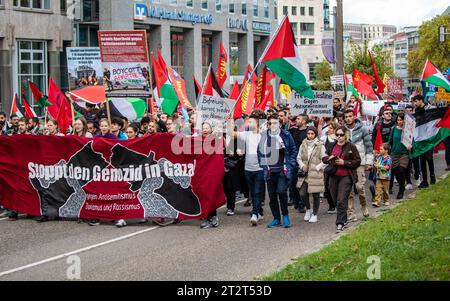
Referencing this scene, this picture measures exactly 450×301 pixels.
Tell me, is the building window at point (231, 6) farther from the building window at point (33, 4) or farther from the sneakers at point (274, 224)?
the sneakers at point (274, 224)

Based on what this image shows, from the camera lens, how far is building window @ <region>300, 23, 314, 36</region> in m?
136

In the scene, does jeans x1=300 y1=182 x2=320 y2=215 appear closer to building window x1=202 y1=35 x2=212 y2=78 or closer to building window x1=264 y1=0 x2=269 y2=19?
building window x1=202 y1=35 x2=212 y2=78

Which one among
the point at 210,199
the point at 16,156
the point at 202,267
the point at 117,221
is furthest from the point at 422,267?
the point at 16,156

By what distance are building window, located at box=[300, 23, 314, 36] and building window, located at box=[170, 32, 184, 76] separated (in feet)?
268

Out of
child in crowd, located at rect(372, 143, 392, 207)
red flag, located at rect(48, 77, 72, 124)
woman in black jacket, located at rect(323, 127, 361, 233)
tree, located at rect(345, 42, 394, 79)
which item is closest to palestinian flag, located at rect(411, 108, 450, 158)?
child in crowd, located at rect(372, 143, 392, 207)

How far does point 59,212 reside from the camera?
14852mm

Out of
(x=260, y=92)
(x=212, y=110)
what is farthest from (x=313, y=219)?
(x=260, y=92)

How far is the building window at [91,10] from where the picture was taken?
4609cm

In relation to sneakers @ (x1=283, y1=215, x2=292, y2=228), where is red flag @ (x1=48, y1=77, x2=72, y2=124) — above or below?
above

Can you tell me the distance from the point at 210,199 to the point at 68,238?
2438mm

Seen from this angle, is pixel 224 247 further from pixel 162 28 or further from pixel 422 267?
pixel 162 28

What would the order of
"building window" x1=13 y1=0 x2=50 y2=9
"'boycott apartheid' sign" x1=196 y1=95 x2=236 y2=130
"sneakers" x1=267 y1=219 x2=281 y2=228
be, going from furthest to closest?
"building window" x1=13 y1=0 x2=50 y2=9, "'boycott apartheid' sign" x1=196 y1=95 x2=236 y2=130, "sneakers" x1=267 y1=219 x2=281 y2=228

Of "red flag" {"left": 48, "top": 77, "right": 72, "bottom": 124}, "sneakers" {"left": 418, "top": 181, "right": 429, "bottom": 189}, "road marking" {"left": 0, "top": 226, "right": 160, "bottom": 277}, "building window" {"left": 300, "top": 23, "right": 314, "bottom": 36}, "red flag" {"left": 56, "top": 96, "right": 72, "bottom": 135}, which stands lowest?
"road marking" {"left": 0, "top": 226, "right": 160, "bottom": 277}

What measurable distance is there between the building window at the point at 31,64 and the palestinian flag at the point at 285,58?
1035 inches
